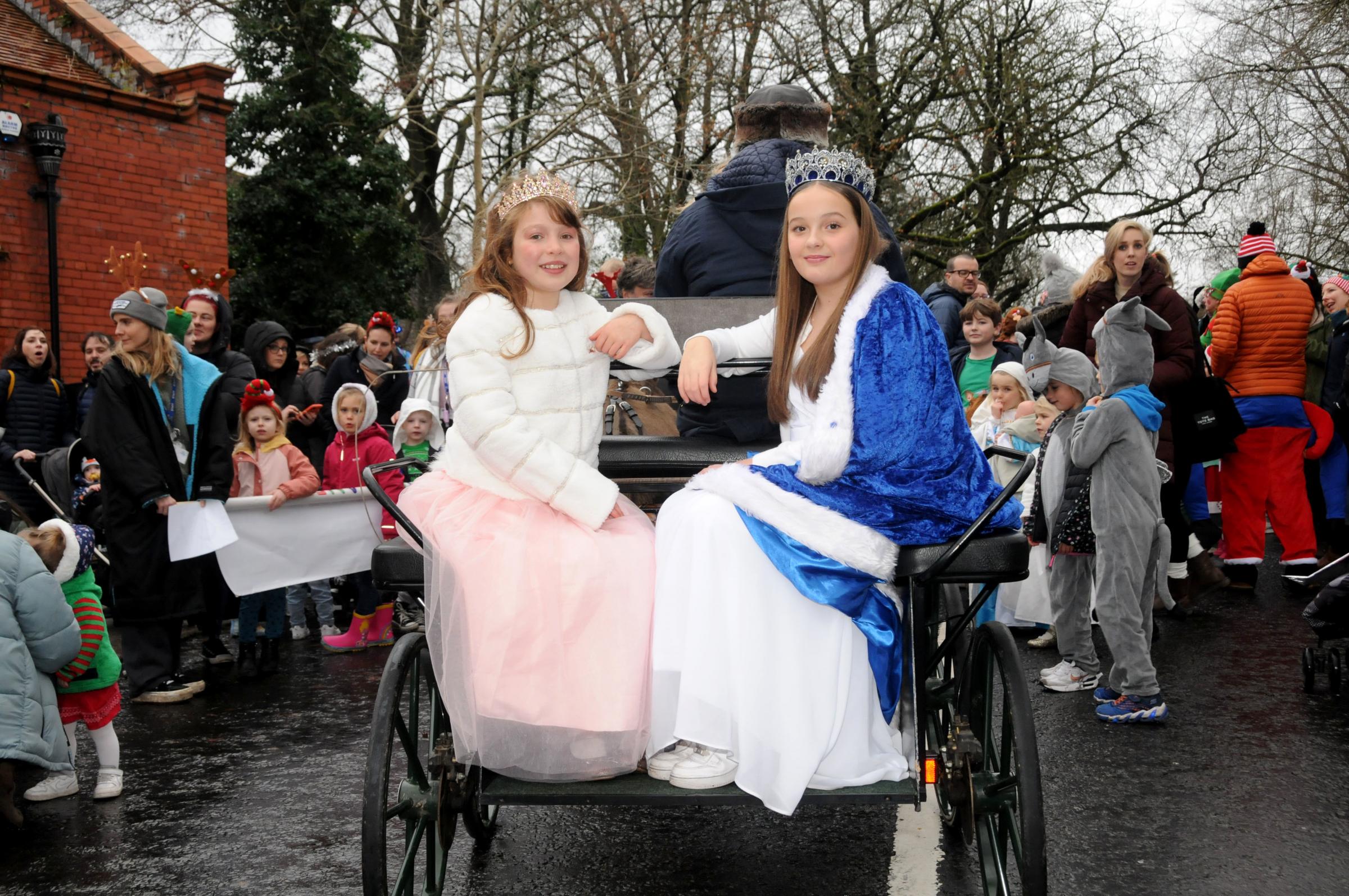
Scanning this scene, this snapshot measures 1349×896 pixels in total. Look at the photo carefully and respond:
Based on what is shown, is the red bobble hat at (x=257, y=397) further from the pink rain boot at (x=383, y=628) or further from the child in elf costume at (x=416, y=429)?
the pink rain boot at (x=383, y=628)

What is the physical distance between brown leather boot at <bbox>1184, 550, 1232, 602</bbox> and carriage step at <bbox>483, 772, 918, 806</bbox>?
19.9 ft

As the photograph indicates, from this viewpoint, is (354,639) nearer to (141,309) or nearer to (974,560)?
(141,309)

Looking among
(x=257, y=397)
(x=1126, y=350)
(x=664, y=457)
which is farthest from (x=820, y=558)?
(x=257, y=397)

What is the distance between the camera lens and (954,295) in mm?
9609

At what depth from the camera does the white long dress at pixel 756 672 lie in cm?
315

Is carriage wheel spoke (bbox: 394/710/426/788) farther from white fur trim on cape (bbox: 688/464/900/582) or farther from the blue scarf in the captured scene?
the blue scarf

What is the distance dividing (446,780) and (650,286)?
221 inches

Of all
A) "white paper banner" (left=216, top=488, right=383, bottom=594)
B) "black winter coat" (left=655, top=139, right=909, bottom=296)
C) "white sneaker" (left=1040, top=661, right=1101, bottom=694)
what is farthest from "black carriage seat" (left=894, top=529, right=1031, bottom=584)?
"white paper banner" (left=216, top=488, right=383, bottom=594)

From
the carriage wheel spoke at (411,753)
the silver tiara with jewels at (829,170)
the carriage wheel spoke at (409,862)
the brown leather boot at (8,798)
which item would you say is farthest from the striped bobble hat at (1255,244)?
the brown leather boot at (8,798)

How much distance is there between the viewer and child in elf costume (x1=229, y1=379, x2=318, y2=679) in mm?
7633

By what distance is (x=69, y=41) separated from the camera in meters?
17.2

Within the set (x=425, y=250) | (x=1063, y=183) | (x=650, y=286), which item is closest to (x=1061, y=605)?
(x=650, y=286)

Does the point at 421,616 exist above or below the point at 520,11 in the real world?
below

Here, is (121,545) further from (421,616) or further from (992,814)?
(992,814)
